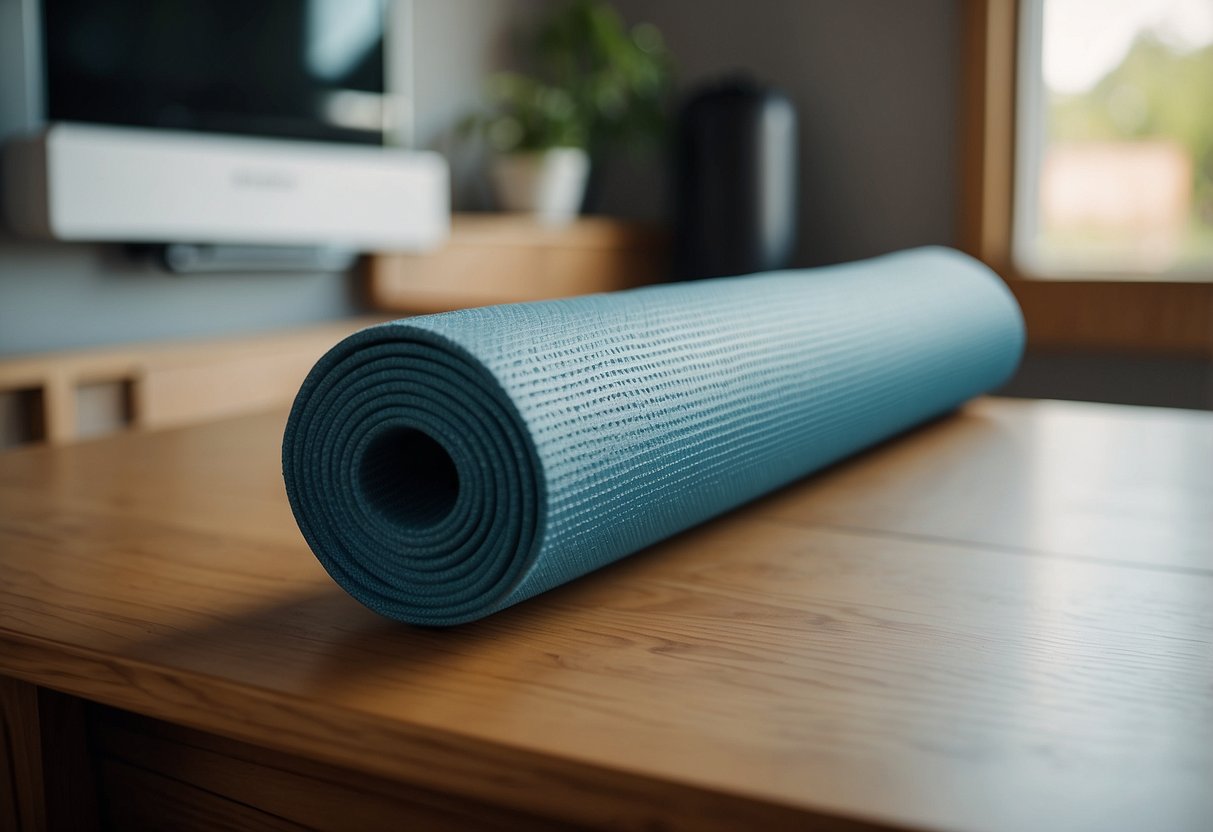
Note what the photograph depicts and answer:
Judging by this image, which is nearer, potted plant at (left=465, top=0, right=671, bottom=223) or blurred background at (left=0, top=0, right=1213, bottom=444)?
blurred background at (left=0, top=0, right=1213, bottom=444)

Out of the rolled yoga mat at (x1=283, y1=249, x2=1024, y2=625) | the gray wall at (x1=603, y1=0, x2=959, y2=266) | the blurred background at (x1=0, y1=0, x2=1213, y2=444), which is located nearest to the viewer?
the rolled yoga mat at (x1=283, y1=249, x2=1024, y2=625)

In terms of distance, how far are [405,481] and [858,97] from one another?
2778 millimetres

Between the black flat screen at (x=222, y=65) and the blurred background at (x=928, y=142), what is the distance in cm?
2

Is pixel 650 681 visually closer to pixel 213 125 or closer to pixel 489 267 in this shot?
pixel 213 125

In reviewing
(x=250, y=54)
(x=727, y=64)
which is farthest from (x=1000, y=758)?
(x=727, y=64)

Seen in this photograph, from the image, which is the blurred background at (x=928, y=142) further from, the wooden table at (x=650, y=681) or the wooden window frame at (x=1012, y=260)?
the wooden table at (x=650, y=681)

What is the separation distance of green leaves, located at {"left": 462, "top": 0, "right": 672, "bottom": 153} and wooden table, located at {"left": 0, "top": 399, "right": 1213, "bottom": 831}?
224 cm

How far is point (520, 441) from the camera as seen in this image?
1.56ft

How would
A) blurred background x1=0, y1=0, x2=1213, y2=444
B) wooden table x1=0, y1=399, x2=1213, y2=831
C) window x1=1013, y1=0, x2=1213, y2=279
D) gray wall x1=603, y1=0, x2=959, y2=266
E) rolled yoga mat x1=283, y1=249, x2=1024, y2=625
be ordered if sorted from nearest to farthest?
wooden table x1=0, y1=399, x2=1213, y2=831 < rolled yoga mat x1=283, y1=249, x2=1024, y2=625 < blurred background x1=0, y1=0, x2=1213, y2=444 < window x1=1013, y1=0, x2=1213, y2=279 < gray wall x1=603, y1=0, x2=959, y2=266

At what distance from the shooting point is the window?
2770 mm

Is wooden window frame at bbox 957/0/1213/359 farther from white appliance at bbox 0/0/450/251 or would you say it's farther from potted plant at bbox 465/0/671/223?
white appliance at bbox 0/0/450/251

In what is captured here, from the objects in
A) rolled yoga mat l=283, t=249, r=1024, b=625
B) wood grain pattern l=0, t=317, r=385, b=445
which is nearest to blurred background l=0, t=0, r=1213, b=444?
wood grain pattern l=0, t=317, r=385, b=445

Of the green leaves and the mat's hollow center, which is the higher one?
the green leaves

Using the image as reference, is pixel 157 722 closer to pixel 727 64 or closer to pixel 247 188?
pixel 247 188
